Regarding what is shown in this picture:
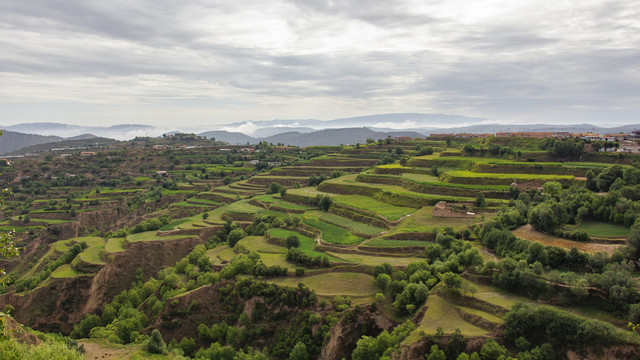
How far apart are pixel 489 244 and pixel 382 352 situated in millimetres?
14481

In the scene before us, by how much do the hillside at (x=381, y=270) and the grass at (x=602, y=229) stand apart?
207 mm

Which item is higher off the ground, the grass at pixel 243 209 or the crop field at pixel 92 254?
the grass at pixel 243 209

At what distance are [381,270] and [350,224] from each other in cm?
1381

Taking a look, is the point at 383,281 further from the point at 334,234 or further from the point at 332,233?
the point at 332,233

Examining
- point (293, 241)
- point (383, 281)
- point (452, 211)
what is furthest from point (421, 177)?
point (383, 281)

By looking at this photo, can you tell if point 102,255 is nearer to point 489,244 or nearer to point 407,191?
point 407,191

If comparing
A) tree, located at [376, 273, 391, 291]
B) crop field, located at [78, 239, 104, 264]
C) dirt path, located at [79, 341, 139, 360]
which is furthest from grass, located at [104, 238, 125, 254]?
tree, located at [376, 273, 391, 291]

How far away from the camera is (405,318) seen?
2764 cm

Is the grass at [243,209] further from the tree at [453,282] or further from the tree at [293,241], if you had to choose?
the tree at [453,282]

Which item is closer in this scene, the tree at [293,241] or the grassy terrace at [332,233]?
the grassy terrace at [332,233]

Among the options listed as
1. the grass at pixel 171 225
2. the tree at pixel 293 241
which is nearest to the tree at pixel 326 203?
the tree at pixel 293 241

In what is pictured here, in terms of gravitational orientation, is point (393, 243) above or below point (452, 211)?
below

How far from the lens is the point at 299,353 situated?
27.8 meters

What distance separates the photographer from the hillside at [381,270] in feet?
75.9
